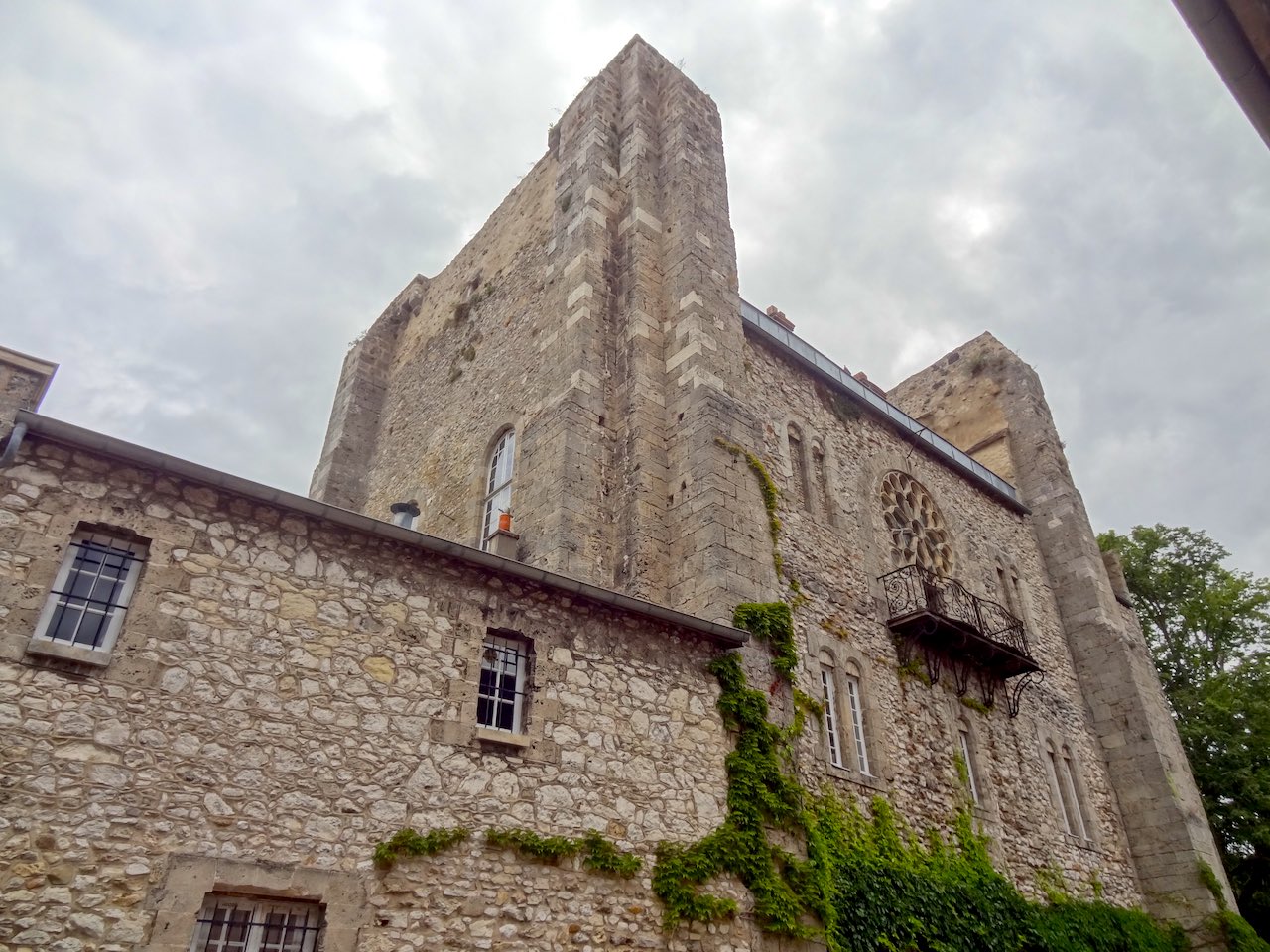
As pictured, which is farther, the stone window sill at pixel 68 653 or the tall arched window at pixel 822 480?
the tall arched window at pixel 822 480

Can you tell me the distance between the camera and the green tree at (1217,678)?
1961cm

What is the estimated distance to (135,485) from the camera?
22.8 ft

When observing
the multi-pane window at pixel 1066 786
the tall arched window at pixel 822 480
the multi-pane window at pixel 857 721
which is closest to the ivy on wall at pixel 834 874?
the multi-pane window at pixel 857 721

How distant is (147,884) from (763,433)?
974 cm

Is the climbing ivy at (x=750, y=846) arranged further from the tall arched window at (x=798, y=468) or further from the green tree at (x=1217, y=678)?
the green tree at (x=1217, y=678)

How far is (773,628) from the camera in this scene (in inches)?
410

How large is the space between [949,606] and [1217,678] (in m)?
11.0

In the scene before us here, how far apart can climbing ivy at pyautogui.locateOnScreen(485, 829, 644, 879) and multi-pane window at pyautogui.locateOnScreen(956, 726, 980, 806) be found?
293 inches

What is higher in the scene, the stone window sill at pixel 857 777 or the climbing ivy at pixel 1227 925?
the stone window sill at pixel 857 777

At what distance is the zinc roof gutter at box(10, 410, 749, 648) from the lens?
665 cm

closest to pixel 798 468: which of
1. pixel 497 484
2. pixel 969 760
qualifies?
pixel 497 484

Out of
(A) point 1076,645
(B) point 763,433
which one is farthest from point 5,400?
(A) point 1076,645

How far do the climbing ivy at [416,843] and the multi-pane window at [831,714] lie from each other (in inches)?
230

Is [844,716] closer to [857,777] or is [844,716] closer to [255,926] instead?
[857,777]
